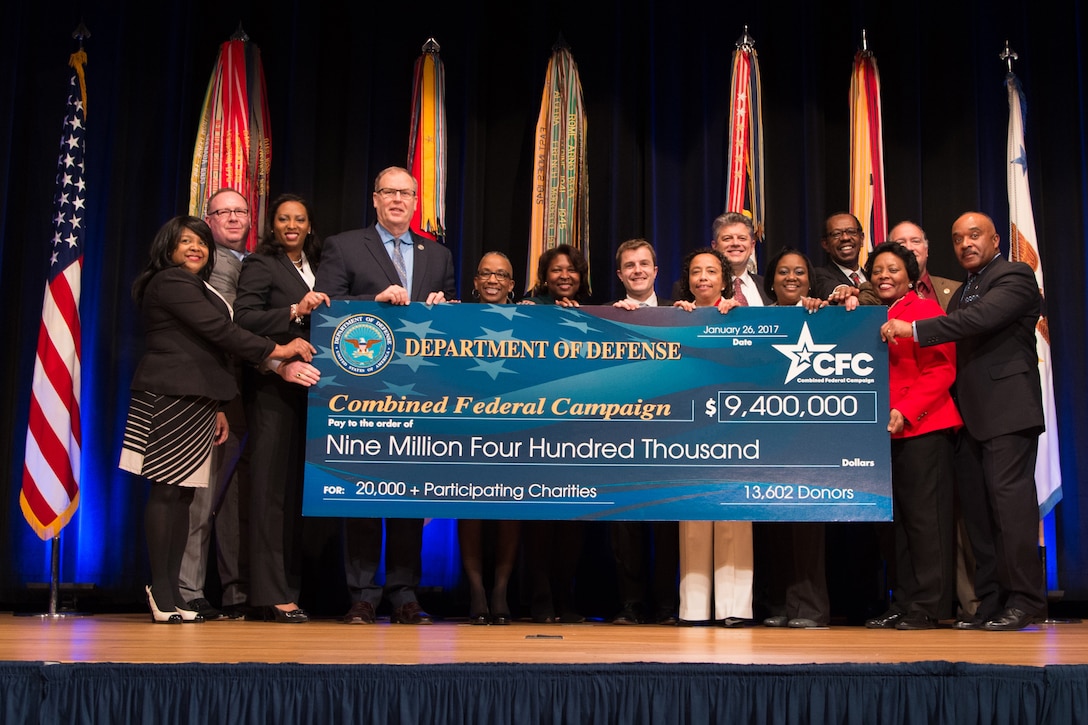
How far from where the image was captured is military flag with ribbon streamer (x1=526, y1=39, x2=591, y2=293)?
18.2 feet

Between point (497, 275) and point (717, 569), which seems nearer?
point (717, 569)

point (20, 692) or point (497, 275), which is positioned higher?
point (497, 275)

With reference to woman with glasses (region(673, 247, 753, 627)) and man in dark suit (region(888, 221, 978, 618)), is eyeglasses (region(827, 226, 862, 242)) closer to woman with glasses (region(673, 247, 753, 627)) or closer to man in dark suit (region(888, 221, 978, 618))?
man in dark suit (region(888, 221, 978, 618))

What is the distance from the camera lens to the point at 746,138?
18.5 ft

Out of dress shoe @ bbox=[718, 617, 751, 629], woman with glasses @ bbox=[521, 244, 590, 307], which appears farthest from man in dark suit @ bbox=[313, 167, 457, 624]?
dress shoe @ bbox=[718, 617, 751, 629]

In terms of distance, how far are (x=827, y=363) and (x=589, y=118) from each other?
2306mm

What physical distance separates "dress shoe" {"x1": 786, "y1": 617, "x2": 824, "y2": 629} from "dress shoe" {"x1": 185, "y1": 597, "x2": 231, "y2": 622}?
2369mm

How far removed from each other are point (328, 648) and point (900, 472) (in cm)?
244

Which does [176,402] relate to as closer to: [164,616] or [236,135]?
[164,616]

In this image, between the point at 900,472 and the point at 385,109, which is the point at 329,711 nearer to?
the point at 900,472

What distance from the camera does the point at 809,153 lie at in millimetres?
5906

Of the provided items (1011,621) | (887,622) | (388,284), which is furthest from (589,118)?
(1011,621)

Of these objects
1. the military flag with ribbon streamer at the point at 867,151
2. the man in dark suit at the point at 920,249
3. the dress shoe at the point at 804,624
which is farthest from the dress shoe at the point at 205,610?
the military flag with ribbon streamer at the point at 867,151

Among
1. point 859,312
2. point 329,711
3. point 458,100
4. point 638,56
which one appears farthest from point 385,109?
point 329,711
